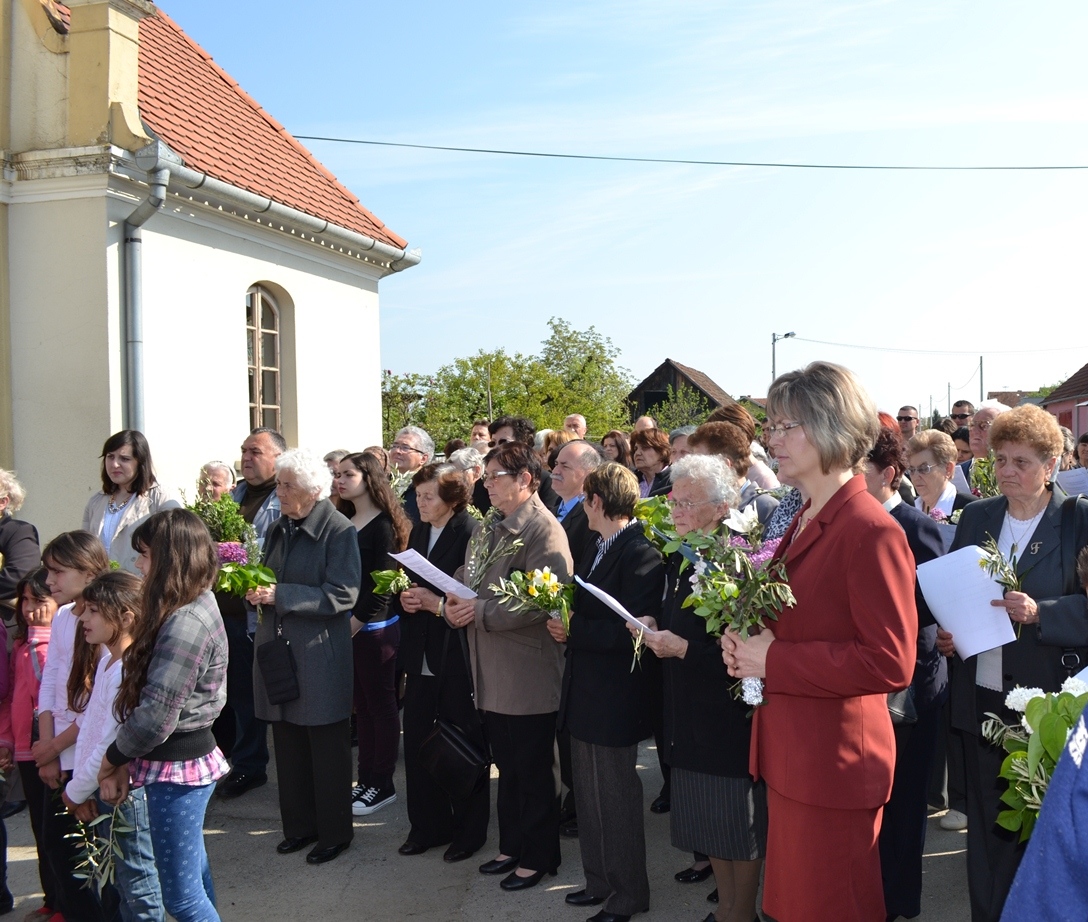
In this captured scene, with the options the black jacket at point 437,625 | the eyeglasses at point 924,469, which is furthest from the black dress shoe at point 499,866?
the eyeglasses at point 924,469

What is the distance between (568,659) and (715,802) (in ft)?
3.13

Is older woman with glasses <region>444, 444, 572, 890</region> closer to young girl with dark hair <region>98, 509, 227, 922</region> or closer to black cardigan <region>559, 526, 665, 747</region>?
black cardigan <region>559, 526, 665, 747</region>

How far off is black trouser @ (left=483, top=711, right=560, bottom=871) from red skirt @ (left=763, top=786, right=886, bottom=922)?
2.06 m

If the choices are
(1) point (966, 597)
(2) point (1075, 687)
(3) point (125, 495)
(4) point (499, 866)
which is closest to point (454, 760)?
(4) point (499, 866)

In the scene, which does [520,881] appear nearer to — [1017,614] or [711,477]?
[711,477]

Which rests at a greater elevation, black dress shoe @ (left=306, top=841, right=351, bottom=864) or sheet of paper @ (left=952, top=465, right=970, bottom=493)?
sheet of paper @ (left=952, top=465, right=970, bottom=493)

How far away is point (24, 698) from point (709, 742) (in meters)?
3.18

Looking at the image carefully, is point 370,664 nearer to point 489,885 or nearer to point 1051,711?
point 489,885

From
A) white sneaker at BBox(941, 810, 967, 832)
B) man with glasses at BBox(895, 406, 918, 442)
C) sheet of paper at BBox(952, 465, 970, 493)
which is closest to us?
white sneaker at BBox(941, 810, 967, 832)

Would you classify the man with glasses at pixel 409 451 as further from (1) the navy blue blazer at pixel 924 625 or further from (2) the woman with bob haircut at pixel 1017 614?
(2) the woman with bob haircut at pixel 1017 614

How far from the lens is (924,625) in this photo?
163 inches

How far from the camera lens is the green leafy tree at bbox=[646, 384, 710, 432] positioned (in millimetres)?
45906

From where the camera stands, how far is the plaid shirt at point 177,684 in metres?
3.57

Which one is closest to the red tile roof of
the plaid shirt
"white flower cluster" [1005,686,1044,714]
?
the plaid shirt
